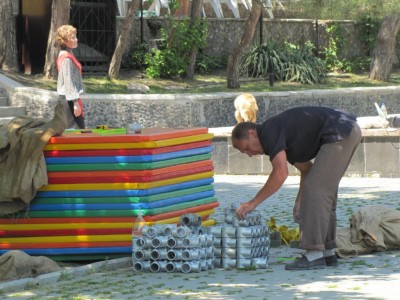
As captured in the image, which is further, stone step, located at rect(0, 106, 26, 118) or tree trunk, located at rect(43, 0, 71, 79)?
tree trunk, located at rect(43, 0, 71, 79)

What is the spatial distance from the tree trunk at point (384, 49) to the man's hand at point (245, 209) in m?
22.3

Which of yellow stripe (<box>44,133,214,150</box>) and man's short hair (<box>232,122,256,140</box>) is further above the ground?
man's short hair (<box>232,122,256,140</box>)

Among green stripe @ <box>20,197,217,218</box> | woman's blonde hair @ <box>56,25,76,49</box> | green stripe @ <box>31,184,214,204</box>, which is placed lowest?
green stripe @ <box>20,197,217,218</box>

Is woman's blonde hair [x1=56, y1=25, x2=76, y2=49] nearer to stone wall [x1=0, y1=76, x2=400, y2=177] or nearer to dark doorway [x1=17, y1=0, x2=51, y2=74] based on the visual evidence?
stone wall [x1=0, y1=76, x2=400, y2=177]

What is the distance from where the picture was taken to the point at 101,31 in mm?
27500

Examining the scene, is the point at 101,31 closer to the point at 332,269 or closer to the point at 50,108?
the point at 50,108

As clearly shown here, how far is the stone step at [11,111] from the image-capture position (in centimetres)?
2155

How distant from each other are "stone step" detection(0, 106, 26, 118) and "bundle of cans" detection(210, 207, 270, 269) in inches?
465

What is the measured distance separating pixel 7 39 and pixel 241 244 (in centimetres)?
1525

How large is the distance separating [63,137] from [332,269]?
2.55 m

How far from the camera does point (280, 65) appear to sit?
2939 cm

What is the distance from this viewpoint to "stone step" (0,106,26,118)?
21547 millimetres

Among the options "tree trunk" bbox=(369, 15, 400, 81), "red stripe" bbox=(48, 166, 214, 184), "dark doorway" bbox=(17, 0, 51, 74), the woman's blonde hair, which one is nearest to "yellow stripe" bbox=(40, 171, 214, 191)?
"red stripe" bbox=(48, 166, 214, 184)

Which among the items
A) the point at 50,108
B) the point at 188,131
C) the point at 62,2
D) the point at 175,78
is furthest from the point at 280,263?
the point at 175,78
